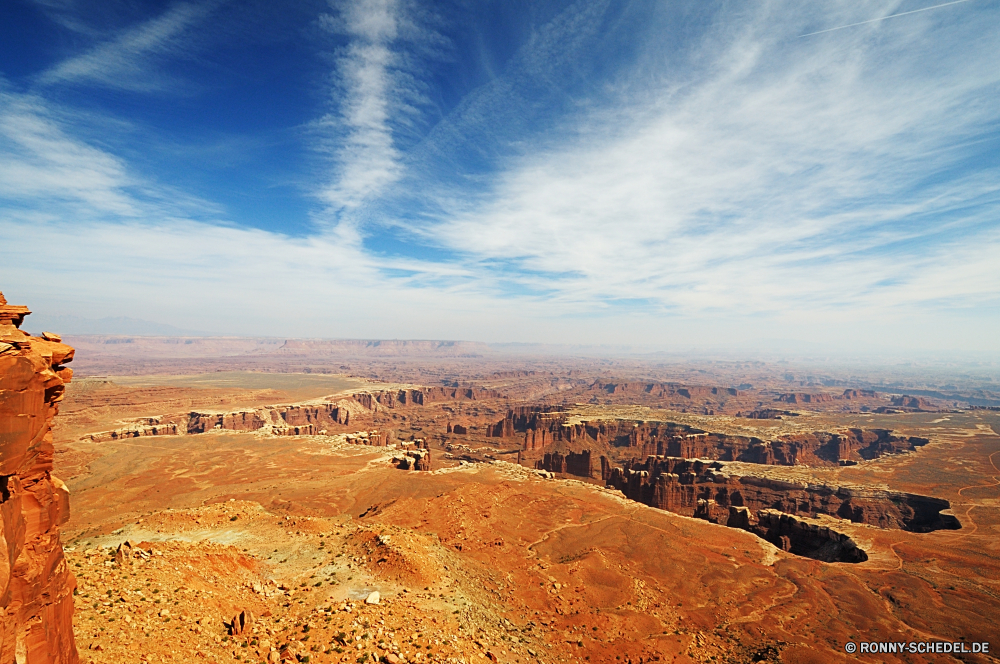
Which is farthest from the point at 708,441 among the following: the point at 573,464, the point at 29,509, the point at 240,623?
the point at 29,509

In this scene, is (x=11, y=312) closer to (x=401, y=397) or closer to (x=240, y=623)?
(x=240, y=623)

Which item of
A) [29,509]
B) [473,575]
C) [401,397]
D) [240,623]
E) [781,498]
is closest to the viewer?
[29,509]

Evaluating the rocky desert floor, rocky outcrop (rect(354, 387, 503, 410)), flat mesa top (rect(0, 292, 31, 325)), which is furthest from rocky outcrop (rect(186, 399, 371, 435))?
flat mesa top (rect(0, 292, 31, 325))

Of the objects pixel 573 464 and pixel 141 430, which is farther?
pixel 141 430

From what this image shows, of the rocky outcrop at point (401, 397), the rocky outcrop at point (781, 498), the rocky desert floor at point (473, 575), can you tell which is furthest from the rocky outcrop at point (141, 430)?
the rocky outcrop at point (781, 498)

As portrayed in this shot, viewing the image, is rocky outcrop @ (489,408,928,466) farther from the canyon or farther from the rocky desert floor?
A: the rocky desert floor

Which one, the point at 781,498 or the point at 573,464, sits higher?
the point at 781,498
